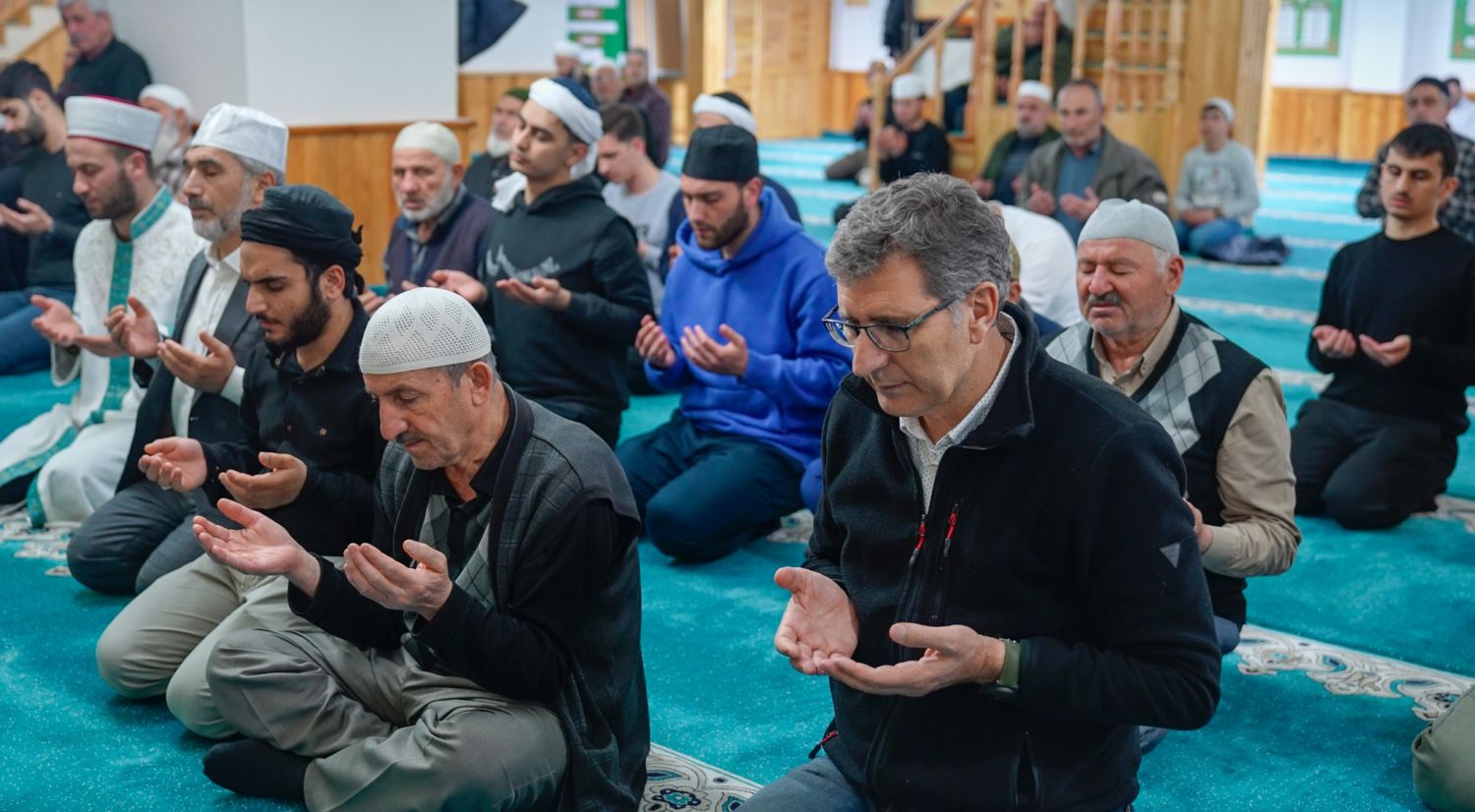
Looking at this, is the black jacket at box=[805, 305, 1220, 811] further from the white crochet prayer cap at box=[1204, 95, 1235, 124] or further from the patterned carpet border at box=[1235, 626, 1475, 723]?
the white crochet prayer cap at box=[1204, 95, 1235, 124]

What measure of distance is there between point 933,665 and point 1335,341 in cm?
300

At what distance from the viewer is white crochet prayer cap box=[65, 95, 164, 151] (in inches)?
177

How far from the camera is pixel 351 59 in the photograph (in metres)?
7.63

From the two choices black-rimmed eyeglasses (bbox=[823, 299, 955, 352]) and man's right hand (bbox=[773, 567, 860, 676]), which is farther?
man's right hand (bbox=[773, 567, 860, 676])

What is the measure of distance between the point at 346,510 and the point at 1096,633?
5.42 ft

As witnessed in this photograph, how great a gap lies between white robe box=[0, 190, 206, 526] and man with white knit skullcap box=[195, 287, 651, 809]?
6.74 ft

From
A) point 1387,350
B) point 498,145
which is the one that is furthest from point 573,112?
point 498,145

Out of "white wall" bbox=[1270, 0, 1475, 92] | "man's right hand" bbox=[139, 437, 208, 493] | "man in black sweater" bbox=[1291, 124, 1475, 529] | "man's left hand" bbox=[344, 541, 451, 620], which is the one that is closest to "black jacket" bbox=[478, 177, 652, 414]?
"man's right hand" bbox=[139, 437, 208, 493]

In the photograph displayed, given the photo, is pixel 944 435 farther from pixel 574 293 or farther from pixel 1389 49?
pixel 1389 49

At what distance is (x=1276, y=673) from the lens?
351cm

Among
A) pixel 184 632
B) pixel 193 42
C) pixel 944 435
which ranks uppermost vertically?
pixel 193 42

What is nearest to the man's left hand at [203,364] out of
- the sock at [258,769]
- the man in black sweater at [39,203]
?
the sock at [258,769]

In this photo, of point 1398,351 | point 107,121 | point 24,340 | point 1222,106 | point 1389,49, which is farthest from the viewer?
point 1389,49

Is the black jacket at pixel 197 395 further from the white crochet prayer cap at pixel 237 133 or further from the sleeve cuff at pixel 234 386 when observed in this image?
the white crochet prayer cap at pixel 237 133
